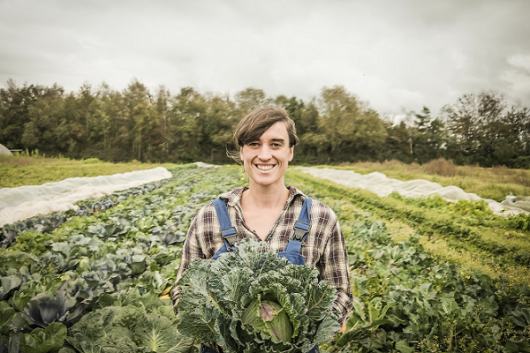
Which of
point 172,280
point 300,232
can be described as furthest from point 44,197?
point 300,232

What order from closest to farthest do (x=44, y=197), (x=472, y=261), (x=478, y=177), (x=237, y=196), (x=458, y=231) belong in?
1. (x=237, y=196)
2. (x=472, y=261)
3. (x=458, y=231)
4. (x=44, y=197)
5. (x=478, y=177)

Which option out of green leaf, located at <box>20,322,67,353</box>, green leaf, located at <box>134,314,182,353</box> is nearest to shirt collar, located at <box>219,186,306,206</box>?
green leaf, located at <box>134,314,182,353</box>

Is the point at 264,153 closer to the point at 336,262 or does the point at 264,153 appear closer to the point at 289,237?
the point at 289,237

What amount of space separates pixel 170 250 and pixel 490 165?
7.14 meters

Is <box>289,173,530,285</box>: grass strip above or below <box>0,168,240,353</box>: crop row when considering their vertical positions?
below

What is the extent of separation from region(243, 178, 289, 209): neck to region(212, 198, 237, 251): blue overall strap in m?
0.21

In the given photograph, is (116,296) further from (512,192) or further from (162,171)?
(162,171)

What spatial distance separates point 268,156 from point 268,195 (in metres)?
0.27

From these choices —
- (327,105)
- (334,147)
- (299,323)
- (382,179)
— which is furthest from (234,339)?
(327,105)

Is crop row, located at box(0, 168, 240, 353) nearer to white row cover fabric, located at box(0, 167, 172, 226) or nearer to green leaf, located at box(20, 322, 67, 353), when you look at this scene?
green leaf, located at box(20, 322, 67, 353)

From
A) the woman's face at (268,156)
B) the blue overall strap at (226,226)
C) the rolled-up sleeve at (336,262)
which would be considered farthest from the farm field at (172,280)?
the woman's face at (268,156)

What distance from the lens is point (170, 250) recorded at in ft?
13.4

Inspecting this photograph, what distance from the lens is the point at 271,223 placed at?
5.92 ft

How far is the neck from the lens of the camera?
1.78m
